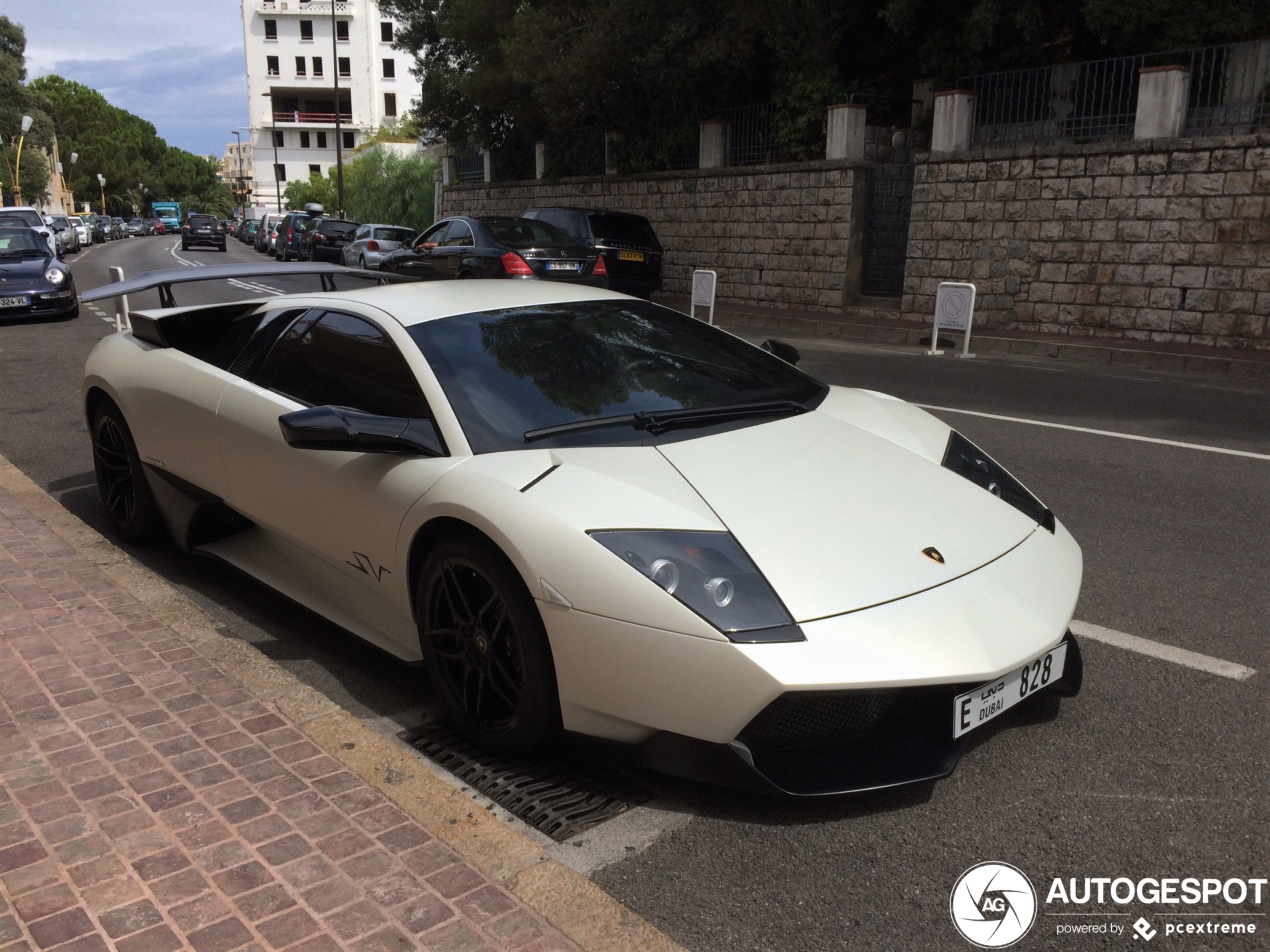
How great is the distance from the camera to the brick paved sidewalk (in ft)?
7.65

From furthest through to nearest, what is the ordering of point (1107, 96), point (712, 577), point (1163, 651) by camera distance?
point (1107, 96)
point (1163, 651)
point (712, 577)

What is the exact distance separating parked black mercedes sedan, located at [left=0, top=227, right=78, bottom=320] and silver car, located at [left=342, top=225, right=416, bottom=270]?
6413 mm

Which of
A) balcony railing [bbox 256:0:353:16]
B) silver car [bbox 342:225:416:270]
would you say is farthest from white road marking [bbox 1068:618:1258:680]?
balcony railing [bbox 256:0:353:16]

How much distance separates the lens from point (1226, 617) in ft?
13.9

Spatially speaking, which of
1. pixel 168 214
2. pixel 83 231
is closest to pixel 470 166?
pixel 83 231

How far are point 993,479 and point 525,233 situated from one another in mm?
13761

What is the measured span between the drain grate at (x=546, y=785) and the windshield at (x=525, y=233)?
13604 mm

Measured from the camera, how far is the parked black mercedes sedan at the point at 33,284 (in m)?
15.8

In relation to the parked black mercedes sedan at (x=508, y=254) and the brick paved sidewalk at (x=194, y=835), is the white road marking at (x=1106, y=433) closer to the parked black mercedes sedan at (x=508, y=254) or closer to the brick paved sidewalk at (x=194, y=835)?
the brick paved sidewalk at (x=194, y=835)

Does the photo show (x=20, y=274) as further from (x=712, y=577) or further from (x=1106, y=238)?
(x=712, y=577)

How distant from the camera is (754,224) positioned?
21.3 metres

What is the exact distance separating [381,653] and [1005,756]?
226 centimetres

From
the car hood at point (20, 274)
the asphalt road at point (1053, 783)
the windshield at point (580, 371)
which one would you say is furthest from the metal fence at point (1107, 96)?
the car hood at point (20, 274)

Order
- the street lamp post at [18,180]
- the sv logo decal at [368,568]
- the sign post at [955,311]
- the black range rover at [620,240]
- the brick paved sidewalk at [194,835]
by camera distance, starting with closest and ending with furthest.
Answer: the brick paved sidewalk at [194,835] < the sv logo decal at [368,568] < the sign post at [955,311] < the black range rover at [620,240] < the street lamp post at [18,180]
